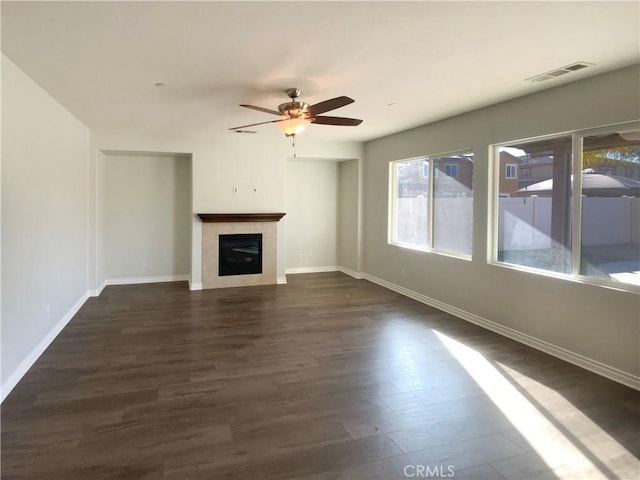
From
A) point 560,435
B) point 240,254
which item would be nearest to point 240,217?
point 240,254

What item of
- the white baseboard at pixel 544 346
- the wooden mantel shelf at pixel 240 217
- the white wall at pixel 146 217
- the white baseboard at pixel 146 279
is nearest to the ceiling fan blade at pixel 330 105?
the white baseboard at pixel 544 346

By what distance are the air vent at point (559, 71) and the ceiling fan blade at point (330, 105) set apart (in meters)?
1.64

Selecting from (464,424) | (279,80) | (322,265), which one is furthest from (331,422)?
(322,265)

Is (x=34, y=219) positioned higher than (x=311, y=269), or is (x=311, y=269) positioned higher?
(x=34, y=219)

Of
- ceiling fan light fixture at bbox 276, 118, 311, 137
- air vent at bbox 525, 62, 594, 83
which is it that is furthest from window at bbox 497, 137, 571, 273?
ceiling fan light fixture at bbox 276, 118, 311, 137

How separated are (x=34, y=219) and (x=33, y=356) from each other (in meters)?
1.23

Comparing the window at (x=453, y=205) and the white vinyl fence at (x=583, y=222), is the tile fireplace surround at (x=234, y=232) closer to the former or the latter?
the window at (x=453, y=205)

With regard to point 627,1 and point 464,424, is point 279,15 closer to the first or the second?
point 627,1

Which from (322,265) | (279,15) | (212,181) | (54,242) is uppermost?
(279,15)

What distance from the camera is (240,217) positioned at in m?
6.95

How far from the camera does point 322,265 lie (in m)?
8.50

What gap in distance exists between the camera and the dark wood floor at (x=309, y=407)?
2285mm

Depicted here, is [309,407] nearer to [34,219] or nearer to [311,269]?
[34,219]

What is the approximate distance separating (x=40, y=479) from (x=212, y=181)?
528 centimetres
